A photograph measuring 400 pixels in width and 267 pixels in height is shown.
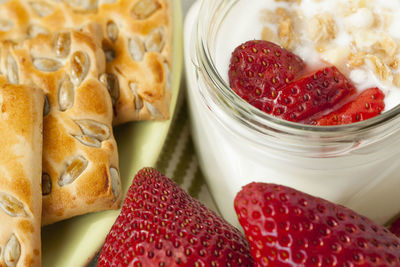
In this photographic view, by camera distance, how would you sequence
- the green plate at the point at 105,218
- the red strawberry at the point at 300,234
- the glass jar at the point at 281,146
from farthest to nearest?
the green plate at the point at 105,218 → the glass jar at the point at 281,146 → the red strawberry at the point at 300,234

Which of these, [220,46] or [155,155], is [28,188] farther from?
[220,46]

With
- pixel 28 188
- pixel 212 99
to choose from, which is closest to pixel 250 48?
pixel 212 99

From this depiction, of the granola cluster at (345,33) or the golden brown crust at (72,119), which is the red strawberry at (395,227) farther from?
the golden brown crust at (72,119)

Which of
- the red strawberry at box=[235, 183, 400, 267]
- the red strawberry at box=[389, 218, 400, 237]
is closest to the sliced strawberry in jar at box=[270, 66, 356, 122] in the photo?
the red strawberry at box=[235, 183, 400, 267]

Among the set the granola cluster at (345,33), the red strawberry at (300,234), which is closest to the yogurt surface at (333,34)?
the granola cluster at (345,33)

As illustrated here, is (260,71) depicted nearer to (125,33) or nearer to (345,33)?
(345,33)

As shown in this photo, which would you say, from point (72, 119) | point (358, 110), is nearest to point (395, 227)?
point (358, 110)
